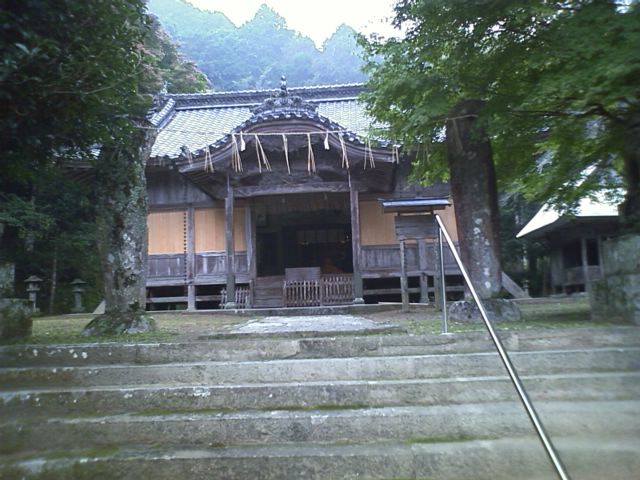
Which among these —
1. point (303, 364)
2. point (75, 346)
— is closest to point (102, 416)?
point (75, 346)

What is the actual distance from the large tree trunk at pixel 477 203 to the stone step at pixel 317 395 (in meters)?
2.17

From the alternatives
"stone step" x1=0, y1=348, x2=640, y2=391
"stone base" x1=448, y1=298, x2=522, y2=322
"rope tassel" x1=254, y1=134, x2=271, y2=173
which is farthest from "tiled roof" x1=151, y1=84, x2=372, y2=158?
"stone step" x1=0, y1=348, x2=640, y2=391

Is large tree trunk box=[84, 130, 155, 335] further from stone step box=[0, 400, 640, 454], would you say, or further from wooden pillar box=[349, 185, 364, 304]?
wooden pillar box=[349, 185, 364, 304]

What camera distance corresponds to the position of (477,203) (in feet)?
17.5

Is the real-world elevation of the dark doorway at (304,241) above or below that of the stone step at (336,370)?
above

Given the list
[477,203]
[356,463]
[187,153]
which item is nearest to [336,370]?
[356,463]

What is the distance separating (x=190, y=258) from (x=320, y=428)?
10062 mm

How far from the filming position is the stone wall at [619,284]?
Answer: 13.4 feet

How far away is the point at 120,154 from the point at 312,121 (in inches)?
221

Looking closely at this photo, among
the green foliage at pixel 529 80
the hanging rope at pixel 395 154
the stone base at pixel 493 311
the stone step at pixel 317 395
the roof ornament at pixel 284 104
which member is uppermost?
the roof ornament at pixel 284 104

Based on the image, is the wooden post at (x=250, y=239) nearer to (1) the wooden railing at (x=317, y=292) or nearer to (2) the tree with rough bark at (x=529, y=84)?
(1) the wooden railing at (x=317, y=292)

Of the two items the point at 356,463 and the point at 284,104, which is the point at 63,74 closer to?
the point at 356,463

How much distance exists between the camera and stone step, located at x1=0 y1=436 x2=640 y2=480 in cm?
252

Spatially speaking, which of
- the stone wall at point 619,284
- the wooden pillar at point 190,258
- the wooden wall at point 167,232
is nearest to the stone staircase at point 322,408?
the stone wall at point 619,284
